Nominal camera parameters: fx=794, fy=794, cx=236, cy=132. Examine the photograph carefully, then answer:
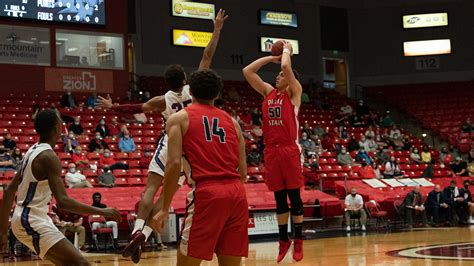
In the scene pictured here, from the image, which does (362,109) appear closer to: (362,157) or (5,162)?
(362,157)

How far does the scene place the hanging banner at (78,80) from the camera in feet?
87.2

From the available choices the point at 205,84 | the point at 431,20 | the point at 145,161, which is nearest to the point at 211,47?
the point at 205,84

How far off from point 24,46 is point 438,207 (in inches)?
560

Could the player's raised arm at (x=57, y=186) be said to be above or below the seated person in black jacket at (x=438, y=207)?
above

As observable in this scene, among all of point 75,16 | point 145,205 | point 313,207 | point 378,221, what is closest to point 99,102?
point 145,205

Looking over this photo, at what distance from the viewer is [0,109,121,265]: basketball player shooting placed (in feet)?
20.6

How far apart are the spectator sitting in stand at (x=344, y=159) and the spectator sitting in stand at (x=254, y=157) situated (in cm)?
334

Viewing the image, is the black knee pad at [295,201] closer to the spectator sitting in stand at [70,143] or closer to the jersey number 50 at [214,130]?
the jersey number 50 at [214,130]

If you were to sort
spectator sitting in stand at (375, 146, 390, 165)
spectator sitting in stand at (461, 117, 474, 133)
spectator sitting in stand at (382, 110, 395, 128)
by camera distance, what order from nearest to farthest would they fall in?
1. spectator sitting in stand at (375, 146, 390, 165)
2. spectator sitting in stand at (461, 117, 474, 133)
3. spectator sitting in stand at (382, 110, 395, 128)

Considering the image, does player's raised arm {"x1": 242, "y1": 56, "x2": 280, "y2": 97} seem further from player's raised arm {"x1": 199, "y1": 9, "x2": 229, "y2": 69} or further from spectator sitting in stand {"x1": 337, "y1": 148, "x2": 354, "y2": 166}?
spectator sitting in stand {"x1": 337, "y1": 148, "x2": 354, "y2": 166}

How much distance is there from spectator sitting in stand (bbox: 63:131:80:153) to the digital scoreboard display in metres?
5.08

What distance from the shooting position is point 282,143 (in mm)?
9180

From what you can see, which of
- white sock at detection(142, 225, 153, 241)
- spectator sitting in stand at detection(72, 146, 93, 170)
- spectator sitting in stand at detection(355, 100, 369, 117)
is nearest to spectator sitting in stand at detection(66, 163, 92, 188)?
spectator sitting in stand at detection(72, 146, 93, 170)

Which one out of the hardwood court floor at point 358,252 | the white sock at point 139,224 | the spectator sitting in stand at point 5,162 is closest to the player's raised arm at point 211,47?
the white sock at point 139,224
